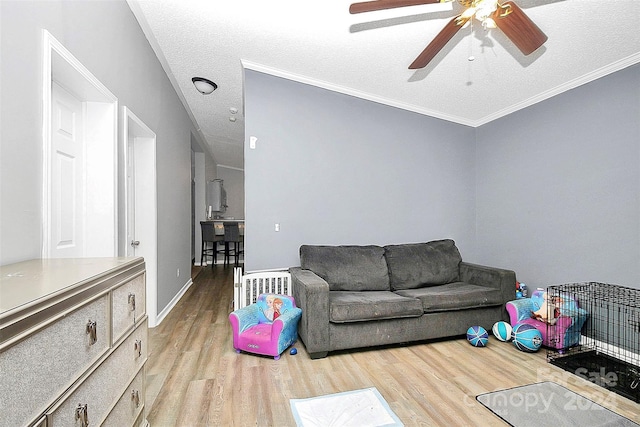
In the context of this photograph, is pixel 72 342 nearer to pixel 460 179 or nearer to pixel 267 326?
pixel 267 326

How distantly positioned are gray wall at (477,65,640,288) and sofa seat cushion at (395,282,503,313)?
850 mm

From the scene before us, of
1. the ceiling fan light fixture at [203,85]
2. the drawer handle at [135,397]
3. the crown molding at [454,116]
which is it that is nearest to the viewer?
the drawer handle at [135,397]

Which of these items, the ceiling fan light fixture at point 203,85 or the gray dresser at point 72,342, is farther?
the ceiling fan light fixture at point 203,85

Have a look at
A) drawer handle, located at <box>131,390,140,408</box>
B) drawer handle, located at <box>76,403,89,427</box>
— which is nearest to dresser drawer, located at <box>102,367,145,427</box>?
drawer handle, located at <box>131,390,140,408</box>

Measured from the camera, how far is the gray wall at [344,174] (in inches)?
143

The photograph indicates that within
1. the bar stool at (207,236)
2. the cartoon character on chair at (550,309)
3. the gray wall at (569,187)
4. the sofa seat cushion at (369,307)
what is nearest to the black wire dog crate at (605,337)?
the cartoon character on chair at (550,309)

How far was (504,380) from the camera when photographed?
2354mm

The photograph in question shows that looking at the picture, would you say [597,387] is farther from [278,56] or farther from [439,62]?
[278,56]

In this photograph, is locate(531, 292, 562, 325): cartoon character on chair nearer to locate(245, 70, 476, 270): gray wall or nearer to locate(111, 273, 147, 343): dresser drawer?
locate(245, 70, 476, 270): gray wall

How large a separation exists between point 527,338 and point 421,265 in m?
1.19

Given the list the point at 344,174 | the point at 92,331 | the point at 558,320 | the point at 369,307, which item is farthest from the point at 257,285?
the point at 558,320

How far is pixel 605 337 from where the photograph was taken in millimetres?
2922

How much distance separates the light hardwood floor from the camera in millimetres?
1938

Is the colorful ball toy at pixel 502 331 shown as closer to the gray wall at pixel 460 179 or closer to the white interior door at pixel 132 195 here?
the gray wall at pixel 460 179
